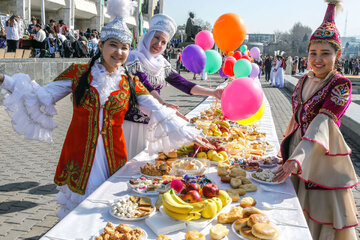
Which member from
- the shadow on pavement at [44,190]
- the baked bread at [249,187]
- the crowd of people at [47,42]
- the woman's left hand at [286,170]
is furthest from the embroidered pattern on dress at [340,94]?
the crowd of people at [47,42]

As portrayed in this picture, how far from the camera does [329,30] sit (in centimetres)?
218

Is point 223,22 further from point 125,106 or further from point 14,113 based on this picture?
point 14,113

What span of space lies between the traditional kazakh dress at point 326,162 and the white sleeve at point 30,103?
1.71 metres

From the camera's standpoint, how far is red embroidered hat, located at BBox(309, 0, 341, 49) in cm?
217

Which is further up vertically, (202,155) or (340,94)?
(340,94)

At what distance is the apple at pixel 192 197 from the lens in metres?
1.78

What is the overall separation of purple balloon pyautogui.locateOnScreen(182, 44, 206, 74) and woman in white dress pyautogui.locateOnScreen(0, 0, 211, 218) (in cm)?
205

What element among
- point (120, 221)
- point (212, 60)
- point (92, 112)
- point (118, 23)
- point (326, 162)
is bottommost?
point (120, 221)

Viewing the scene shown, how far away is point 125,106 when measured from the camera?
229cm

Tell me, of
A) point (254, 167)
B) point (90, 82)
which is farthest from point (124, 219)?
point (254, 167)

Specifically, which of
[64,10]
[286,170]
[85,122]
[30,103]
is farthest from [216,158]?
[64,10]

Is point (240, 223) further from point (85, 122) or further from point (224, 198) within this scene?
point (85, 122)

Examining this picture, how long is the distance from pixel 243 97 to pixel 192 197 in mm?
1040

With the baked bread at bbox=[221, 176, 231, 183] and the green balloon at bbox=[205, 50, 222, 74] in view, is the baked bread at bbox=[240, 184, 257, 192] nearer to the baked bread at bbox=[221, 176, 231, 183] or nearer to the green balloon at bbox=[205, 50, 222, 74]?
the baked bread at bbox=[221, 176, 231, 183]
